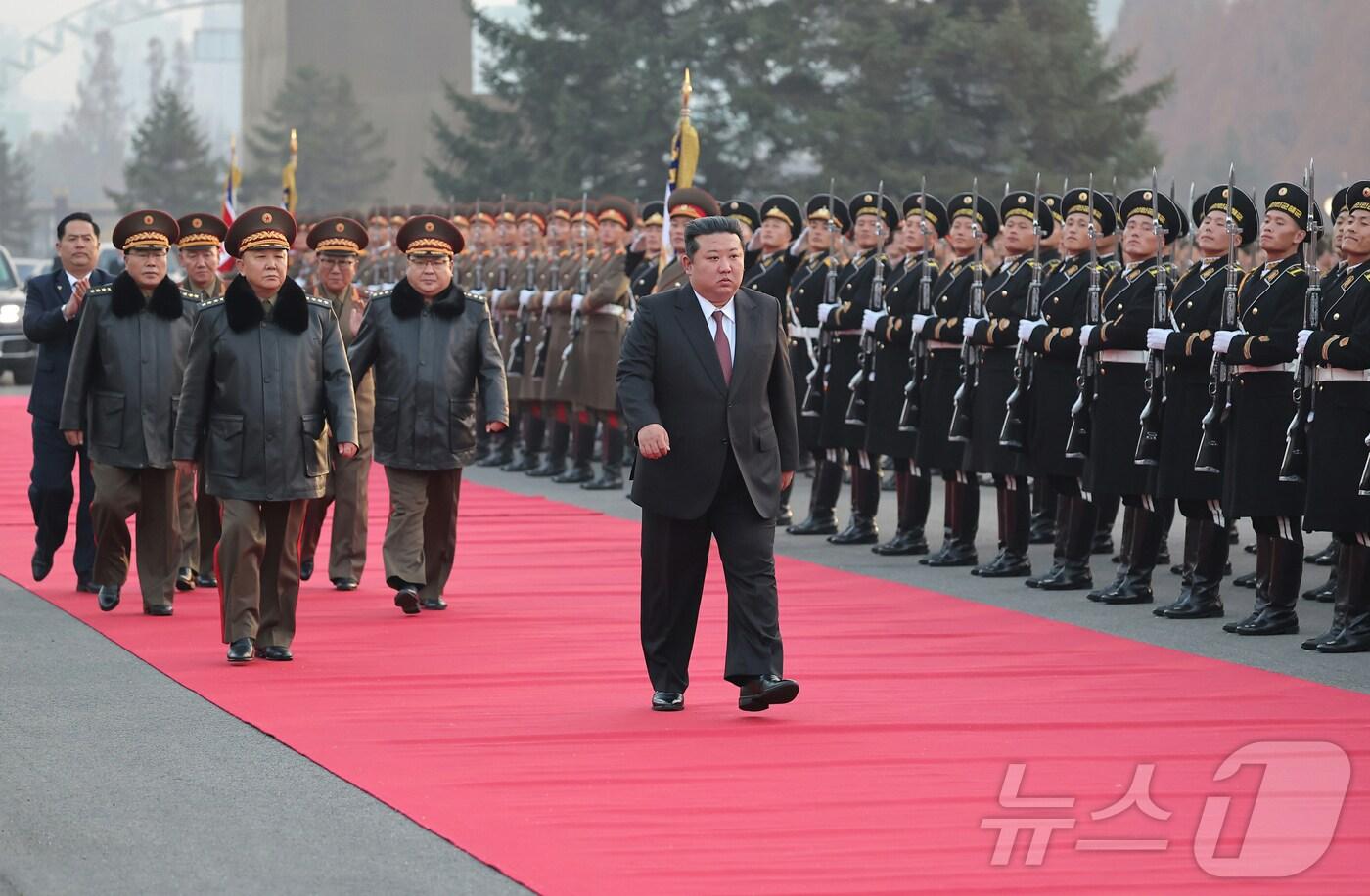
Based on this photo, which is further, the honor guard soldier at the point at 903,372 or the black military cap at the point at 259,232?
the honor guard soldier at the point at 903,372

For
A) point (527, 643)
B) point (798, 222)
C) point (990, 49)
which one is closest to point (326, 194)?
point (990, 49)

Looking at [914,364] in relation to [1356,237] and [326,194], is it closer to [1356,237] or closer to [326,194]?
[1356,237]

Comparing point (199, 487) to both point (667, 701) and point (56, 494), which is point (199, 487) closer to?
point (56, 494)

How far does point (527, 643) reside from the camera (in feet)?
31.5

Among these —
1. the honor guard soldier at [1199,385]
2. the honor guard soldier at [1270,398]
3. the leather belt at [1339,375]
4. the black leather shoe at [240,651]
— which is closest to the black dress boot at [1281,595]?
the honor guard soldier at [1270,398]

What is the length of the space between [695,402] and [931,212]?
18.2ft

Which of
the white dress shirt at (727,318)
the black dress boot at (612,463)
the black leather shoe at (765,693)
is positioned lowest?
the black dress boot at (612,463)

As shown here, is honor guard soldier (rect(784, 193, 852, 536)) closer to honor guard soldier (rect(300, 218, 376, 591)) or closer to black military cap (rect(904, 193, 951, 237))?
black military cap (rect(904, 193, 951, 237))

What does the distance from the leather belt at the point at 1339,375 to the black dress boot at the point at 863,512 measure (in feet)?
14.8

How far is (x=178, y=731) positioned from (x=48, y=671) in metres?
1.50

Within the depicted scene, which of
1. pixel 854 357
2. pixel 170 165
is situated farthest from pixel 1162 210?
pixel 170 165

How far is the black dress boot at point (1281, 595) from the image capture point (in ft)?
32.5

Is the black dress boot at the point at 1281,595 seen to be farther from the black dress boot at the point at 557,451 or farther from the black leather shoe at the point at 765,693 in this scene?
the black dress boot at the point at 557,451

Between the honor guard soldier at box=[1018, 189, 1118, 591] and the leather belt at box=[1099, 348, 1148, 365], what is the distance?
13.0 inches
